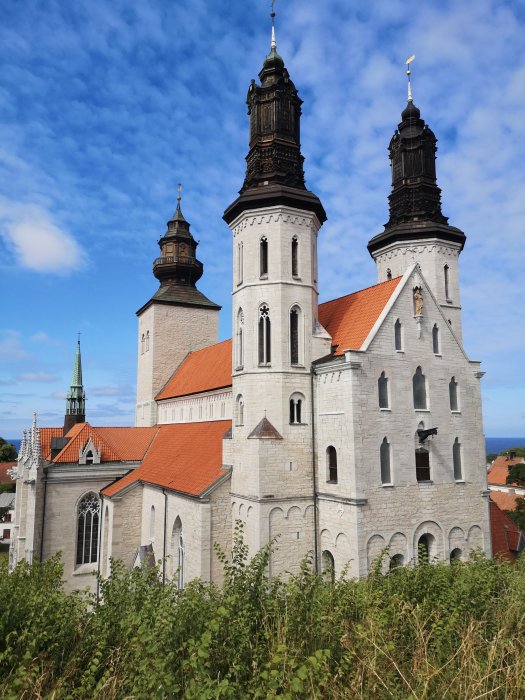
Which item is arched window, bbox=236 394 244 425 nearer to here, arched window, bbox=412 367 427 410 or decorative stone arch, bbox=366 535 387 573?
decorative stone arch, bbox=366 535 387 573

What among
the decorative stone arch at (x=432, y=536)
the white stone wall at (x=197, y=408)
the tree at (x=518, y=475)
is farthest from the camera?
the tree at (x=518, y=475)

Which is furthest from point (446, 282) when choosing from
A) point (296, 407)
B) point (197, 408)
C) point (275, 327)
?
point (197, 408)

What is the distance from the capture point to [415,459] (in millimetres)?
20266

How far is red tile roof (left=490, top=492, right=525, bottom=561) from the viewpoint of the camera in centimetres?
2633

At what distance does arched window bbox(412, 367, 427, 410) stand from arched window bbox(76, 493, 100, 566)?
2114 centimetres

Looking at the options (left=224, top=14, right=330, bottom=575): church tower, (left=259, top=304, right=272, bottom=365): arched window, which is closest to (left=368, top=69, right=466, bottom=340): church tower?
(left=224, top=14, right=330, bottom=575): church tower

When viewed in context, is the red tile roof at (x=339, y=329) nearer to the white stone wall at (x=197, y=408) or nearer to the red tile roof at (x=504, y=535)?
the white stone wall at (x=197, y=408)

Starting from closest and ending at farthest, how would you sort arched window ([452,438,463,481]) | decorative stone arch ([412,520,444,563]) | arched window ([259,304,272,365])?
1. decorative stone arch ([412,520,444,563])
2. arched window ([452,438,463,481])
3. arched window ([259,304,272,365])

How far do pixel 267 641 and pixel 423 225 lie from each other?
2506 centimetres

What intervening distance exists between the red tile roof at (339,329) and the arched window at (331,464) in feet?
14.3

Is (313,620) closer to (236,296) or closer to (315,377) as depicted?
(315,377)

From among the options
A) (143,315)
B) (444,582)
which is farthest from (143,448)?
(444,582)

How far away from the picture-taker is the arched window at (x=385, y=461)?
1950 centimetres

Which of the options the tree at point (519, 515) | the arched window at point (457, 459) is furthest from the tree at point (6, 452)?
the arched window at point (457, 459)
